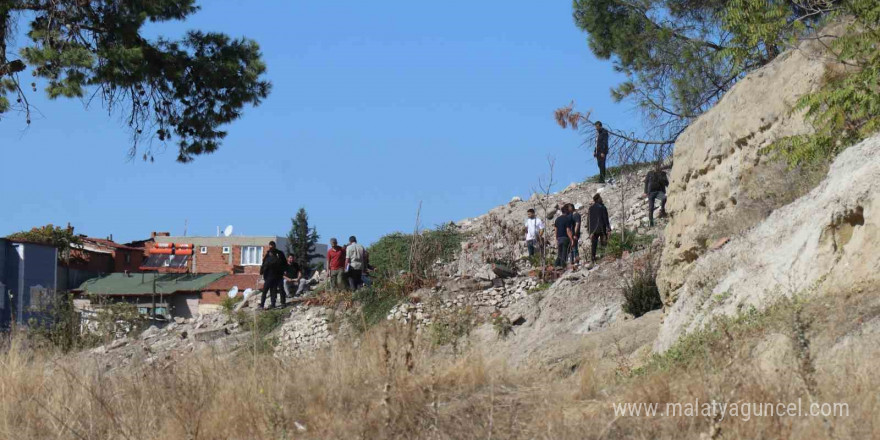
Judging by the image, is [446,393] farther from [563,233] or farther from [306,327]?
[306,327]

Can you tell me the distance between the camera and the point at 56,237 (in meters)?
42.2

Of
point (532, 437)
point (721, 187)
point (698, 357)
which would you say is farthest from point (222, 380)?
point (721, 187)

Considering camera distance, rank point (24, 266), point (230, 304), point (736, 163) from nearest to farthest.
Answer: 1. point (736, 163)
2. point (230, 304)
3. point (24, 266)

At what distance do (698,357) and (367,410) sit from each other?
210 cm

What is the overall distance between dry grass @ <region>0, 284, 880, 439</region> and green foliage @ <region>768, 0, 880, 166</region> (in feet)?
10.5

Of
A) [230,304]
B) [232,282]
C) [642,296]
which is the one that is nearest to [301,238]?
[232,282]

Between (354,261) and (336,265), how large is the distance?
0.69 meters

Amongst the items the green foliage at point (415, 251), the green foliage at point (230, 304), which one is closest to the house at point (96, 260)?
the green foliage at point (230, 304)

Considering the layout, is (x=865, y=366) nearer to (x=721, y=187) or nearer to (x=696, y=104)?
(x=721, y=187)

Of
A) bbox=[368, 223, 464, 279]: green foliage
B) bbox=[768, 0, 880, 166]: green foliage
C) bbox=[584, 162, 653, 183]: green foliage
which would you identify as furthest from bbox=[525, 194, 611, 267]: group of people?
bbox=[768, 0, 880, 166]: green foliage

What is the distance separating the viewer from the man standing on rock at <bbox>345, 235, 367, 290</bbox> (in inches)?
867

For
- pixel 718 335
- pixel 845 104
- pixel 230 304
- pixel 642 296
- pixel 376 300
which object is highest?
pixel 845 104

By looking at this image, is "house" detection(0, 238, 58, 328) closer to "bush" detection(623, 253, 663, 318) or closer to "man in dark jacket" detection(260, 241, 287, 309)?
"man in dark jacket" detection(260, 241, 287, 309)

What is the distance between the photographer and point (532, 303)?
17.2 meters
